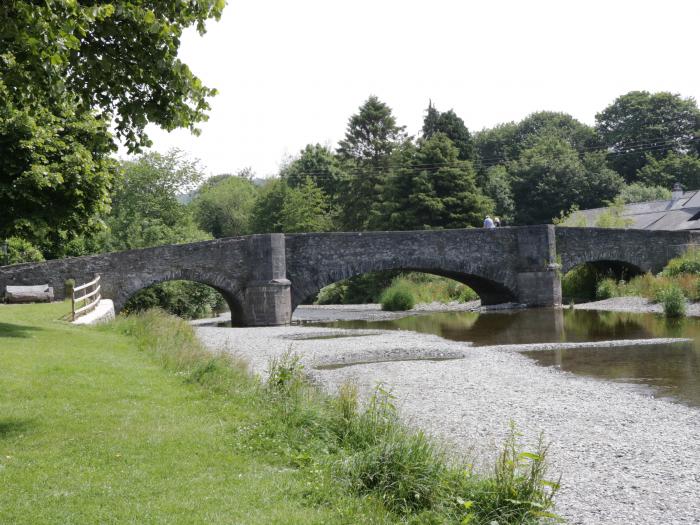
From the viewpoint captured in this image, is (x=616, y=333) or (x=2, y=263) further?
(x=2, y=263)

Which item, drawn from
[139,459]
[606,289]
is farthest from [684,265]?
[139,459]

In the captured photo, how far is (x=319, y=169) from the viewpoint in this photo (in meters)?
65.4

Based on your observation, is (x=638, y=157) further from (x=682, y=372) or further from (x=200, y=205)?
(x=682, y=372)

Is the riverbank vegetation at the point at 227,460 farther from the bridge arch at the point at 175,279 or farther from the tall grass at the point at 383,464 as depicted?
the bridge arch at the point at 175,279

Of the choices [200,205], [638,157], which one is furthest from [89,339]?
[638,157]

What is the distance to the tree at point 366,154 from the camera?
57469 mm

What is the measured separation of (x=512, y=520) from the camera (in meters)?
5.33

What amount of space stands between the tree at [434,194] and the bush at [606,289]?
12323 mm

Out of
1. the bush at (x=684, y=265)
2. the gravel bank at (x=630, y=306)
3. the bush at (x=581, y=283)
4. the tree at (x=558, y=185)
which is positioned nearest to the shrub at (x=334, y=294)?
the bush at (x=581, y=283)

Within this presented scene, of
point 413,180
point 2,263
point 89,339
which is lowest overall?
point 89,339

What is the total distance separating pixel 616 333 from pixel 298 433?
15559 millimetres

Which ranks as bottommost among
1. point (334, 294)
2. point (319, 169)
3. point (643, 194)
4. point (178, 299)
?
point (334, 294)

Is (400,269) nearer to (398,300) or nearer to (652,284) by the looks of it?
(398,300)

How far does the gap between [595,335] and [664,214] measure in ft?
105
